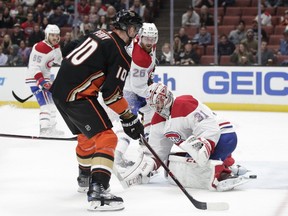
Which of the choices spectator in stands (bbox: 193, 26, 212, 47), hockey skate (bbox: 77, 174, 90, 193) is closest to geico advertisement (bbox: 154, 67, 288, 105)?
spectator in stands (bbox: 193, 26, 212, 47)

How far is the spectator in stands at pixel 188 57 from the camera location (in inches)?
404

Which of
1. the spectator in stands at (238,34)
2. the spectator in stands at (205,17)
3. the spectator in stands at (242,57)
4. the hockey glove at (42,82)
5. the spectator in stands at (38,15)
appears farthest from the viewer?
the spectator in stands at (38,15)

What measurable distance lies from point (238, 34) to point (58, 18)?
289 centimetres

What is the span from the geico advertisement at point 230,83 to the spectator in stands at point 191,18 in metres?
0.99

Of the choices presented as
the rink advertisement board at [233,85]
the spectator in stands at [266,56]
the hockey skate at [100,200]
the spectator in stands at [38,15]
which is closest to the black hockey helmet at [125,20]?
the hockey skate at [100,200]

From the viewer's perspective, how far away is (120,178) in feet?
16.3

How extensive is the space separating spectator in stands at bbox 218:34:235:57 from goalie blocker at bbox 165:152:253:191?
5.30 metres

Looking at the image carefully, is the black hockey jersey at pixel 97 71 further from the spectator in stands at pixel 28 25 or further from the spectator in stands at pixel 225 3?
the spectator in stands at pixel 28 25

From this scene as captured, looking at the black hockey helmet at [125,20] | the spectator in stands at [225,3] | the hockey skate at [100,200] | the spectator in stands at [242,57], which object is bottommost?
the hockey skate at [100,200]

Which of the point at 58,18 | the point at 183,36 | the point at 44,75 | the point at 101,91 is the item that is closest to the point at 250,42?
the point at 183,36

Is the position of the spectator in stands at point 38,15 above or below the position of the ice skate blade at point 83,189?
above

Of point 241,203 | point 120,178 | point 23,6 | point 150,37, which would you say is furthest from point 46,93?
point 23,6

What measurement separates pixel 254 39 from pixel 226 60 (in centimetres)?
48

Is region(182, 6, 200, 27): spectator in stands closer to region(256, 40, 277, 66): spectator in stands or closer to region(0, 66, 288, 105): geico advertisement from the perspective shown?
region(0, 66, 288, 105): geico advertisement
